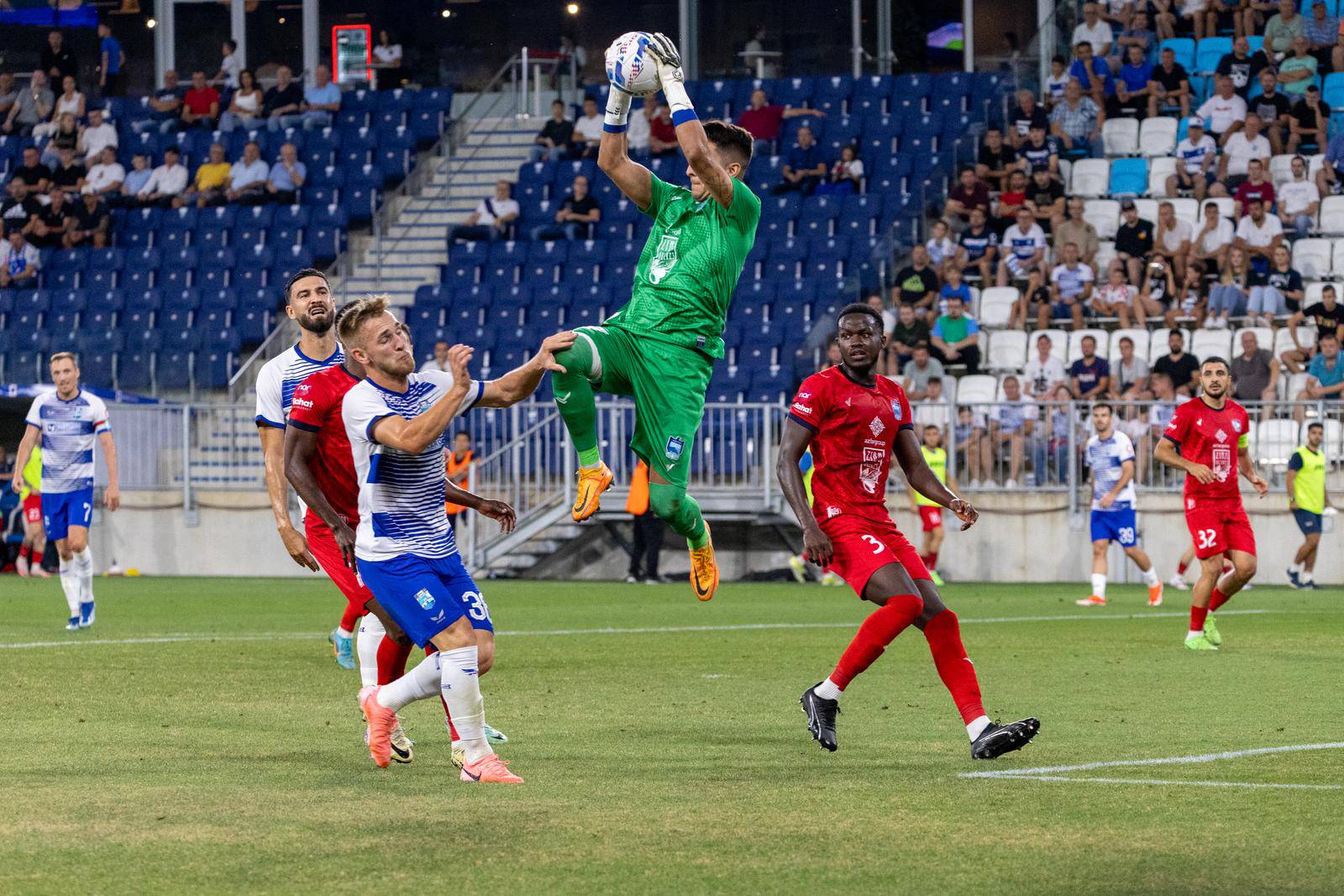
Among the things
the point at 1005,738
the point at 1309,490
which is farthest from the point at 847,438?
the point at 1309,490

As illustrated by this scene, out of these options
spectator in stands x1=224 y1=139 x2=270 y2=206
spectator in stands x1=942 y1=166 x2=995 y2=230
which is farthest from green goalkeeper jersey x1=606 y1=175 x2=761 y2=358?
spectator in stands x1=224 y1=139 x2=270 y2=206

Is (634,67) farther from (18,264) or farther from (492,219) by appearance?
(18,264)

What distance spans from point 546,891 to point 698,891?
0.43 m

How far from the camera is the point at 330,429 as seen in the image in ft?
29.2

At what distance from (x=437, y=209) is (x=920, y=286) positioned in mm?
9766

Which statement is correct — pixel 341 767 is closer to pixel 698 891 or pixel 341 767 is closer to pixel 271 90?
pixel 698 891

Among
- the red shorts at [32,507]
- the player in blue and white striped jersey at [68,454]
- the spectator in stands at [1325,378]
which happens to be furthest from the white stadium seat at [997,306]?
the player in blue and white striped jersey at [68,454]

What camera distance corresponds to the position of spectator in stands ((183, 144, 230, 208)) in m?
33.1

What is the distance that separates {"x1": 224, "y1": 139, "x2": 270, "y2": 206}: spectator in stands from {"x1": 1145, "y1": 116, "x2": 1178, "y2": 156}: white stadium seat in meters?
14.0

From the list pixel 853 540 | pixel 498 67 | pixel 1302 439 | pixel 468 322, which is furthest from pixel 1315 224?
pixel 853 540

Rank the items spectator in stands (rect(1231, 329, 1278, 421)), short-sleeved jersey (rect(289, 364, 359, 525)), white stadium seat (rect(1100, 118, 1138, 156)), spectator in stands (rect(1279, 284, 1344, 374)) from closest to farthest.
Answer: short-sleeved jersey (rect(289, 364, 359, 525)) → spectator in stands (rect(1231, 329, 1278, 421)) → spectator in stands (rect(1279, 284, 1344, 374)) → white stadium seat (rect(1100, 118, 1138, 156))

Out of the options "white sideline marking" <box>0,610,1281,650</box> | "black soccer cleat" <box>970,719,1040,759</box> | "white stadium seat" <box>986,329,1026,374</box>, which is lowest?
"white sideline marking" <box>0,610,1281,650</box>

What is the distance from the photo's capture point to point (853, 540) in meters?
9.01

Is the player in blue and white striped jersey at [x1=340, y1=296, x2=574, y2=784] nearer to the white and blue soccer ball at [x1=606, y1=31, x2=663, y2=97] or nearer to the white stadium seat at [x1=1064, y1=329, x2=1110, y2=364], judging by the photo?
A: the white and blue soccer ball at [x1=606, y1=31, x2=663, y2=97]
